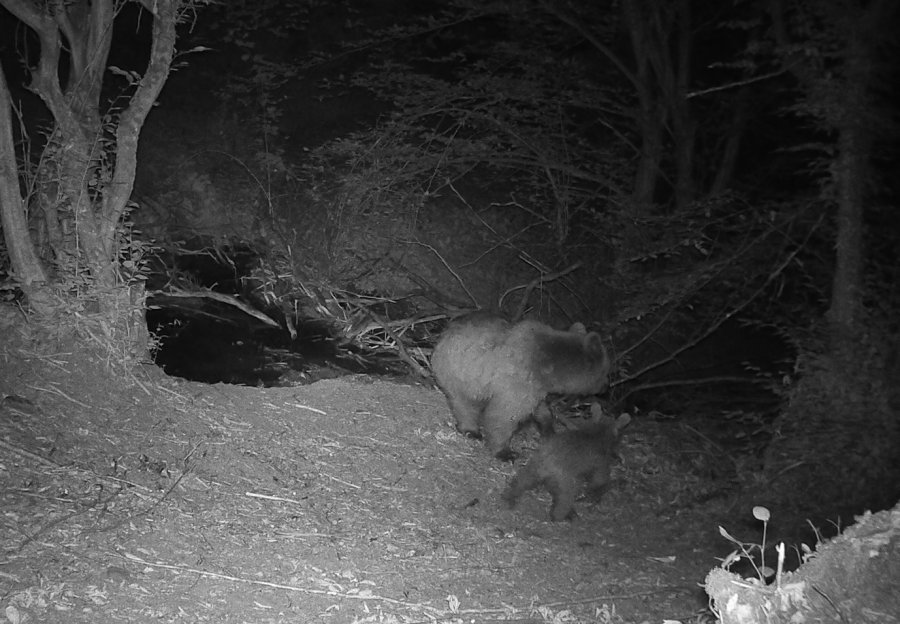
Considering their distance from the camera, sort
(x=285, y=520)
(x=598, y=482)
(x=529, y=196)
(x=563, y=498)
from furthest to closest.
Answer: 1. (x=529, y=196)
2. (x=598, y=482)
3. (x=563, y=498)
4. (x=285, y=520)

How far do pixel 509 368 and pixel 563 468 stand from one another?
94cm

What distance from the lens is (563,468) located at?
6215mm

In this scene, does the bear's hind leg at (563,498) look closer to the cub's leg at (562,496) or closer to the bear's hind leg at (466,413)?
the cub's leg at (562,496)

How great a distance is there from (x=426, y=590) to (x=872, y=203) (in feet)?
16.2

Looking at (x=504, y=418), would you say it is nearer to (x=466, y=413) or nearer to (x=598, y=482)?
(x=466, y=413)

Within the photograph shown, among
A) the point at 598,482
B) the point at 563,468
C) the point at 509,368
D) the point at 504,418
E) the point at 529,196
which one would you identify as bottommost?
the point at 598,482

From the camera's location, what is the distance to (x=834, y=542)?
10.1 ft

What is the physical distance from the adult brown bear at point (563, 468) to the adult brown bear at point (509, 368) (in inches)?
17.8

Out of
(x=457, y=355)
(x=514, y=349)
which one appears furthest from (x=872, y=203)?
(x=457, y=355)

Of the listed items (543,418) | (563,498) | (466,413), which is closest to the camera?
(563,498)

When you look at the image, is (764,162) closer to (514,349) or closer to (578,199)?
Result: (578,199)

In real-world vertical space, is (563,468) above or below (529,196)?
below

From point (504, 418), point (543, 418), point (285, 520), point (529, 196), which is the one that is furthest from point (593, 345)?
point (529, 196)

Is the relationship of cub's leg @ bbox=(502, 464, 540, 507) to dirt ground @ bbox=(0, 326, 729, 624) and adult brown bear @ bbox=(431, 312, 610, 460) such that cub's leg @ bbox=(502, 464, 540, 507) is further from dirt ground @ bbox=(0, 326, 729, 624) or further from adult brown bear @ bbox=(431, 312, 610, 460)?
adult brown bear @ bbox=(431, 312, 610, 460)
